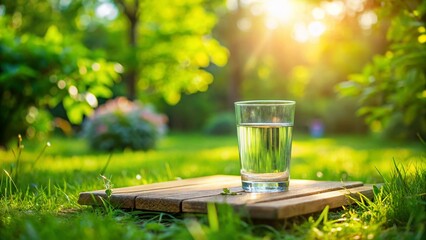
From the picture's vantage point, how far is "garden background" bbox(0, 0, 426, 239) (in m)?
2.62

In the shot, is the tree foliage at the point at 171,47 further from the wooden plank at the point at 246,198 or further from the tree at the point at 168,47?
the wooden plank at the point at 246,198

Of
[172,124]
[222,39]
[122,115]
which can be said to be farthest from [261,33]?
[122,115]

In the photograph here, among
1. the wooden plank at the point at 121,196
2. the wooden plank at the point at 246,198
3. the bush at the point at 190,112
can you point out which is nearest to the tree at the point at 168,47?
the wooden plank at the point at 121,196

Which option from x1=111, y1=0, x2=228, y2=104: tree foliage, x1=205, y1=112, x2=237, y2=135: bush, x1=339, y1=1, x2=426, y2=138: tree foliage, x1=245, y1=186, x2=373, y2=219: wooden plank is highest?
x1=111, y1=0, x2=228, y2=104: tree foliage

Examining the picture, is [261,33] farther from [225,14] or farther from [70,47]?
[70,47]

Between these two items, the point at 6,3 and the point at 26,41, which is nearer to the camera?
the point at 26,41

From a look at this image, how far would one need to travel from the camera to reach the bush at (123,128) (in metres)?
11.7

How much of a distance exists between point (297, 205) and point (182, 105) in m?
30.9

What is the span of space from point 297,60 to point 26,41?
1108 inches

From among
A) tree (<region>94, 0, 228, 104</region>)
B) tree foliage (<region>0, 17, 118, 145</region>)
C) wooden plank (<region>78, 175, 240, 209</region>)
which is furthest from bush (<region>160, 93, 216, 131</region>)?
wooden plank (<region>78, 175, 240, 209</region>)

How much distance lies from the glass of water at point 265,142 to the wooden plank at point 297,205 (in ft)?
0.71

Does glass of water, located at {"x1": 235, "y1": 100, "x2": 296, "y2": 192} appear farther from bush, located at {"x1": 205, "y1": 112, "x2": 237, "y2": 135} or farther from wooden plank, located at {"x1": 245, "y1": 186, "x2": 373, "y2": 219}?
bush, located at {"x1": 205, "y1": 112, "x2": 237, "y2": 135}

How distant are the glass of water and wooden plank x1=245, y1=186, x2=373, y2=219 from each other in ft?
0.71

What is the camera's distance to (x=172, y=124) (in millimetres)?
34062
